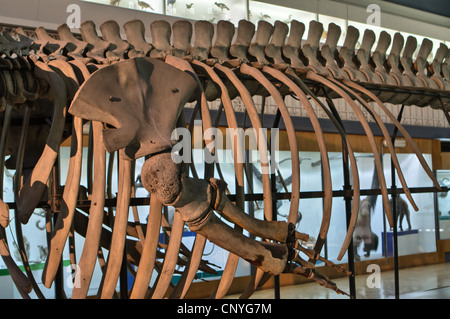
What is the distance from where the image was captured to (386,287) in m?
5.75

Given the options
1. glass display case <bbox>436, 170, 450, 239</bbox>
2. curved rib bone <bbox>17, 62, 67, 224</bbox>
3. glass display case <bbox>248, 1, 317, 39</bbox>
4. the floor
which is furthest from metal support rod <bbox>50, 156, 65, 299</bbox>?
glass display case <bbox>436, 170, 450, 239</bbox>

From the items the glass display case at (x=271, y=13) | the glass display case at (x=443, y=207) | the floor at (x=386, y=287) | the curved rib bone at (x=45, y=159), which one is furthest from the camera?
the glass display case at (x=443, y=207)

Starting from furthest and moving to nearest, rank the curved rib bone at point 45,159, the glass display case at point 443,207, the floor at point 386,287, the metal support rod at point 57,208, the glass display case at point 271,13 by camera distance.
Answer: the glass display case at point 443,207 → the floor at point 386,287 → the glass display case at point 271,13 → the metal support rod at point 57,208 → the curved rib bone at point 45,159

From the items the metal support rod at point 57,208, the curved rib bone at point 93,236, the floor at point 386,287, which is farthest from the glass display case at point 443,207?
the curved rib bone at point 93,236

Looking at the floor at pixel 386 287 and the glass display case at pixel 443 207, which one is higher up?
the glass display case at pixel 443 207

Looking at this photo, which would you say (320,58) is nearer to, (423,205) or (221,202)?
(221,202)

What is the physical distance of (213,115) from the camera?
205 inches

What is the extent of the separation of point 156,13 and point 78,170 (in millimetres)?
3204

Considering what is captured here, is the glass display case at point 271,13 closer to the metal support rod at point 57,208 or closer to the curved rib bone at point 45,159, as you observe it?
the metal support rod at point 57,208

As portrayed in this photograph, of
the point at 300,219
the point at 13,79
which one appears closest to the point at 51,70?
the point at 13,79

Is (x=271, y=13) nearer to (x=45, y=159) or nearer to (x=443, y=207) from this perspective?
(x=45, y=159)

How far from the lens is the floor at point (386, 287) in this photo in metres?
5.38

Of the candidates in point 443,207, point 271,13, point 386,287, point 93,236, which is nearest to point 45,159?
point 93,236

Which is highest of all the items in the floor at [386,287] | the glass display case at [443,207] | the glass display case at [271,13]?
the glass display case at [271,13]
